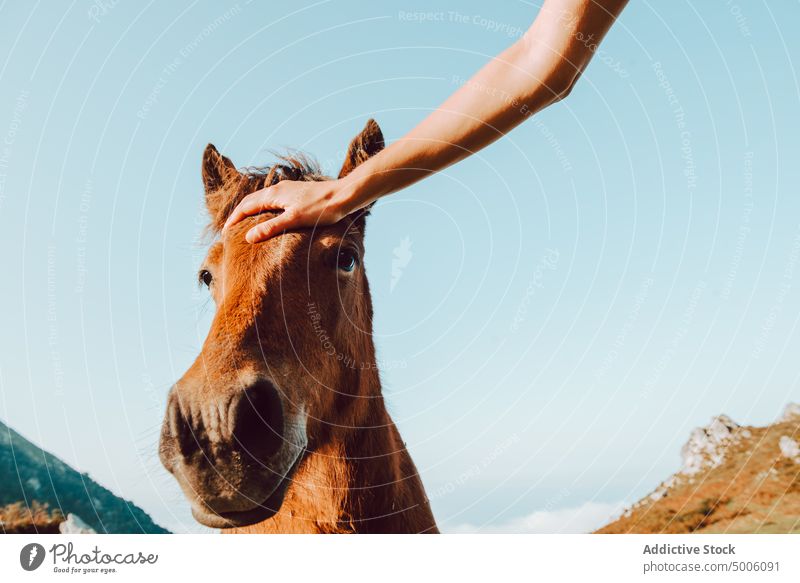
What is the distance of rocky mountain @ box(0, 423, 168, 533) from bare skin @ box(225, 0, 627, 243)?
10.8 ft

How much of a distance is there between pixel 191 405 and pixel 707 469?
424cm

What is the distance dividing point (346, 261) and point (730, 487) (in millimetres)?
3637

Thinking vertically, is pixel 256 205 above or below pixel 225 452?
above

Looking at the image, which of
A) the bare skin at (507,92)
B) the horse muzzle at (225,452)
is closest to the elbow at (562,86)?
the bare skin at (507,92)

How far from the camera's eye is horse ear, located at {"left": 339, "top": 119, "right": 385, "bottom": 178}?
335cm

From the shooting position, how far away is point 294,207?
2.63m

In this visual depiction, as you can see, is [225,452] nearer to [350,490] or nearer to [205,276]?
[350,490]

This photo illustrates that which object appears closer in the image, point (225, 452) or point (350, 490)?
point (225, 452)

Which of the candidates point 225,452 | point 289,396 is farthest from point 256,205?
point 225,452

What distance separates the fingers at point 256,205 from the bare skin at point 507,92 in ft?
3.49

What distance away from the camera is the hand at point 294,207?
2414mm

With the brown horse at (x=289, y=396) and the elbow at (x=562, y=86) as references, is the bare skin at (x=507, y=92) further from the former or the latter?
the brown horse at (x=289, y=396)

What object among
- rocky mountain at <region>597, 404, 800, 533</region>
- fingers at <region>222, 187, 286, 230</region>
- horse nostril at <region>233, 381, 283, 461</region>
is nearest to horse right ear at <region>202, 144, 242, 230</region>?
fingers at <region>222, 187, 286, 230</region>
